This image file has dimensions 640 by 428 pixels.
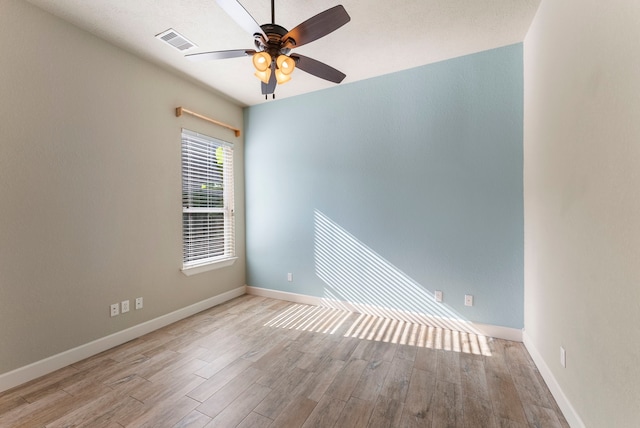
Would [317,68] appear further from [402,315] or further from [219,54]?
[402,315]

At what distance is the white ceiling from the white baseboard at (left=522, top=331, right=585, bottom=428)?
2826 mm

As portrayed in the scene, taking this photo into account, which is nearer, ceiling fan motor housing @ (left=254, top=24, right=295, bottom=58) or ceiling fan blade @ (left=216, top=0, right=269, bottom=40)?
ceiling fan blade @ (left=216, top=0, right=269, bottom=40)

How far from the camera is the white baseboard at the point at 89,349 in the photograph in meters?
1.96

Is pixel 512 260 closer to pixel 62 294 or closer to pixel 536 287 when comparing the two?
pixel 536 287

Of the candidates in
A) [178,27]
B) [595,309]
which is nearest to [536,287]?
[595,309]

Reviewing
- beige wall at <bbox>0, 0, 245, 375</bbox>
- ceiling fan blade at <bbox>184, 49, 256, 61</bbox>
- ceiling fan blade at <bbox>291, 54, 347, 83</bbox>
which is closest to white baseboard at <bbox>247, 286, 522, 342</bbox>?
beige wall at <bbox>0, 0, 245, 375</bbox>

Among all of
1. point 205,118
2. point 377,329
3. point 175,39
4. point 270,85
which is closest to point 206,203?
point 205,118

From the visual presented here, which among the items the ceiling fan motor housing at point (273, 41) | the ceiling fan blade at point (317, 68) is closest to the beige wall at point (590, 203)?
the ceiling fan blade at point (317, 68)

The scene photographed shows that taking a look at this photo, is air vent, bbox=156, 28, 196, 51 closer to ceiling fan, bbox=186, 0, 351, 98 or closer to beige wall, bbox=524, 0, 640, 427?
ceiling fan, bbox=186, 0, 351, 98

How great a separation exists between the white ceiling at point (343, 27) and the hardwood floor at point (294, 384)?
9.61ft

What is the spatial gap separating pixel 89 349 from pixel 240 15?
298 cm

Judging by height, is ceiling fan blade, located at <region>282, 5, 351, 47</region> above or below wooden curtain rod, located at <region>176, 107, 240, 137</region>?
below

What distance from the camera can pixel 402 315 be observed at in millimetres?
3119

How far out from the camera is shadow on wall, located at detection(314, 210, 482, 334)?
9.74 feet
